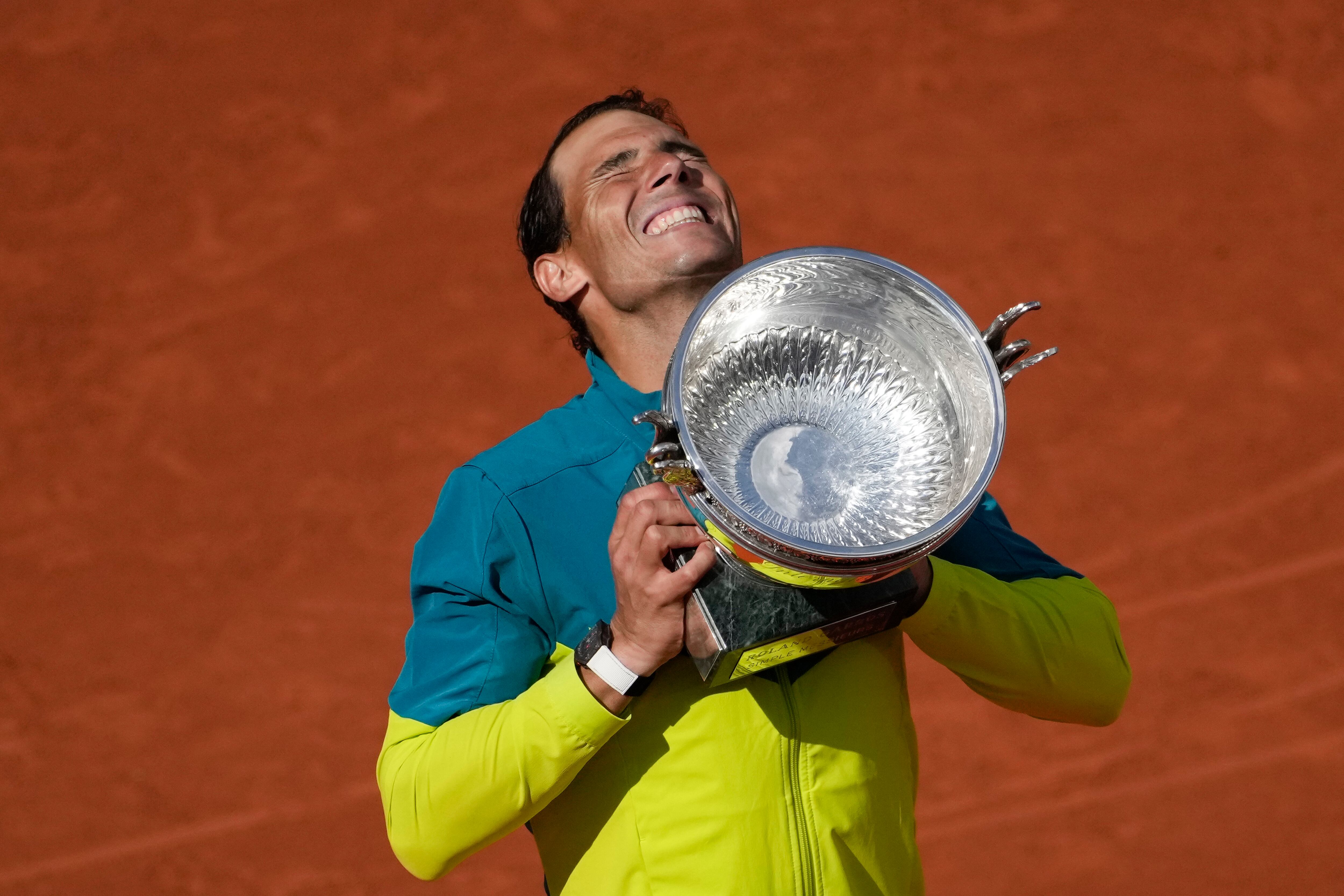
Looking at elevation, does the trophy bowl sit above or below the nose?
below

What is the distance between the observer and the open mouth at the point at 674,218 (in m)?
1.64

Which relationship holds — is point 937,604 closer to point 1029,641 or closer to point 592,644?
point 1029,641

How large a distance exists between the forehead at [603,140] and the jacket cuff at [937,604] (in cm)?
78

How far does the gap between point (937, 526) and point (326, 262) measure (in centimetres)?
405

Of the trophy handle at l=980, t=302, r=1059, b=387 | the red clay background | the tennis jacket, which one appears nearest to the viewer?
the trophy handle at l=980, t=302, r=1059, b=387

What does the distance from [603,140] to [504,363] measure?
2.76 metres

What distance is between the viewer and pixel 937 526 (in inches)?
42.9

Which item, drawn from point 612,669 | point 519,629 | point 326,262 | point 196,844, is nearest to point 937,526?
point 612,669

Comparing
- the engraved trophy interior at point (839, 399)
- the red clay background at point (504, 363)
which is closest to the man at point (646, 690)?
the engraved trophy interior at point (839, 399)

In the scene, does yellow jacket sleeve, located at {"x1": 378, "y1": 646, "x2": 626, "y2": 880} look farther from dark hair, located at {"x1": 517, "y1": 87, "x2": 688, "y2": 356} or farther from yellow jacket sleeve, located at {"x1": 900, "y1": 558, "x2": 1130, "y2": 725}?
dark hair, located at {"x1": 517, "y1": 87, "x2": 688, "y2": 356}

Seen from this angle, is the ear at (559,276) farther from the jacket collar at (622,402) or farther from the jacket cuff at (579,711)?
the jacket cuff at (579,711)

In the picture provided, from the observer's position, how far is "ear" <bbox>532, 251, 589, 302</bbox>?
180 cm

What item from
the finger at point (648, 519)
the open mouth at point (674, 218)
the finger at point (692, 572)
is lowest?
the finger at point (692, 572)

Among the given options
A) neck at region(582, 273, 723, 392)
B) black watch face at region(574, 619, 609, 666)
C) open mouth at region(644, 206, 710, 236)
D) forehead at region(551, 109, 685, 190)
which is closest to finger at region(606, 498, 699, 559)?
black watch face at region(574, 619, 609, 666)
